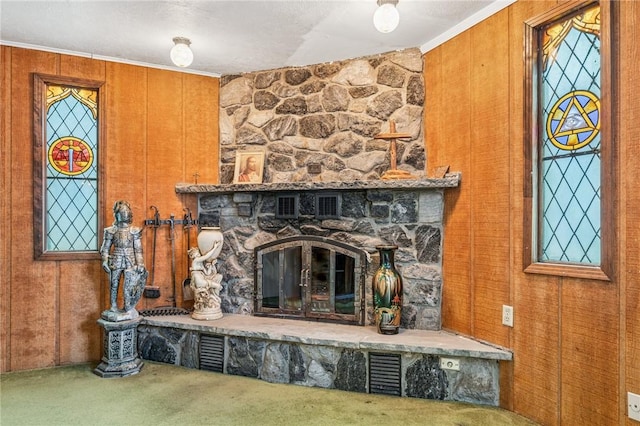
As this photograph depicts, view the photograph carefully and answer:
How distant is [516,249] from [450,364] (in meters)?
0.83

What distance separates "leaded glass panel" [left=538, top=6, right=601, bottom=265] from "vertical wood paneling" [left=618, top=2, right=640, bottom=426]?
0.14 metres

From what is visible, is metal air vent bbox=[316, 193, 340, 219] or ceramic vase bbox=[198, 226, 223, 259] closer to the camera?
metal air vent bbox=[316, 193, 340, 219]

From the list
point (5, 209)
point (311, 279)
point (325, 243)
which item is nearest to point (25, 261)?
point (5, 209)

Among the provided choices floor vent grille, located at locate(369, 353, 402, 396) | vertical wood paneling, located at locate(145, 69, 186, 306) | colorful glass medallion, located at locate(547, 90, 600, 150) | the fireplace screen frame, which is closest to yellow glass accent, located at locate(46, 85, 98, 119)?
vertical wood paneling, located at locate(145, 69, 186, 306)

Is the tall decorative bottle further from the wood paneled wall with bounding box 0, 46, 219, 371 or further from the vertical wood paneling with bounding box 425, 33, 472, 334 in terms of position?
the wood paneled wall with bounding box 0, 46, 219, 371

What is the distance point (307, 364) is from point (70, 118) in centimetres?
270

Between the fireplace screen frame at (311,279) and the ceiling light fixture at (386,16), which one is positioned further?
the fireplace screen frame at (311,279)

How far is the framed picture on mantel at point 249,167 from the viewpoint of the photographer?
366 cm

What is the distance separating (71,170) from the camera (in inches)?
134

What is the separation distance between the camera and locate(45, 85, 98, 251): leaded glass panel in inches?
132

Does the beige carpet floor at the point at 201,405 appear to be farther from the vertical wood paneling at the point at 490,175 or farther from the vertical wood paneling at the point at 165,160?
the vertical wood paneling at the point at 165,160

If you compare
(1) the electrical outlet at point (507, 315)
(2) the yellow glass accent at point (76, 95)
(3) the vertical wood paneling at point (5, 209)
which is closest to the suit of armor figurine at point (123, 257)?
(3) the vertical wood paneling at point (5, 209)

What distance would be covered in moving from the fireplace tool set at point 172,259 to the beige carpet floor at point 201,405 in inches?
22.9

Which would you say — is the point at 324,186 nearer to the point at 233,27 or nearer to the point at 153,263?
the point at 233,27
